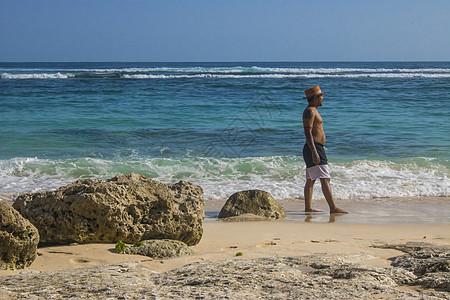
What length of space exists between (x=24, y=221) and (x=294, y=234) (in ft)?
7.93

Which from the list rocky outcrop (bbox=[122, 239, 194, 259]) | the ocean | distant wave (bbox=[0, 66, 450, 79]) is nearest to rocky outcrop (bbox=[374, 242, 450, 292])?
rocky outcrop (bbox=[122, 239, 194, 259])

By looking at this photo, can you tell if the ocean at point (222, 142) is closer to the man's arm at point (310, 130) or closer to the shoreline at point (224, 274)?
the man's arm at point (310, 130)

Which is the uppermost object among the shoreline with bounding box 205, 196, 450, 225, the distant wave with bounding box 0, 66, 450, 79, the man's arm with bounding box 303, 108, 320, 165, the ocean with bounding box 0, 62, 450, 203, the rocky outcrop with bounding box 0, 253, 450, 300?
the distant wave with bounding box 0, 66, 450, 79

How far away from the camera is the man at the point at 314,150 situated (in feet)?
19.0

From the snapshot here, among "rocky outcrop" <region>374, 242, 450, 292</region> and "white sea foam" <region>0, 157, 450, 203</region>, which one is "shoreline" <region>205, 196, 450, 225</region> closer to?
"white sea foam" <region>0, 157, 450, 203</region>

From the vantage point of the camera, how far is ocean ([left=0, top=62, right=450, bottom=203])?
25.2 ft

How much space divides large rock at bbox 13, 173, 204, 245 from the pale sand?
0.11 metres

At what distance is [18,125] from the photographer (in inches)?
517

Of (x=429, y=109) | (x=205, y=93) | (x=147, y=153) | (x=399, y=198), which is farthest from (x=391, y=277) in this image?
(x=205, y=93)

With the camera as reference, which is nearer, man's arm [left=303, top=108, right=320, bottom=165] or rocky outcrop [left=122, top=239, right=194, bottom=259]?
rocky outcrop [left=122, top=239, right=194, bottom=259]

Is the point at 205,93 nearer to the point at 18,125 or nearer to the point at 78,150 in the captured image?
the point at 18,125

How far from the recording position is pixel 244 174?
8133mm

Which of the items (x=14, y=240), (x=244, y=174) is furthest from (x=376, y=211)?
(x=14, y=240)

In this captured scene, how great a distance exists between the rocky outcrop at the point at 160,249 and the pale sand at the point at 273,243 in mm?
76
